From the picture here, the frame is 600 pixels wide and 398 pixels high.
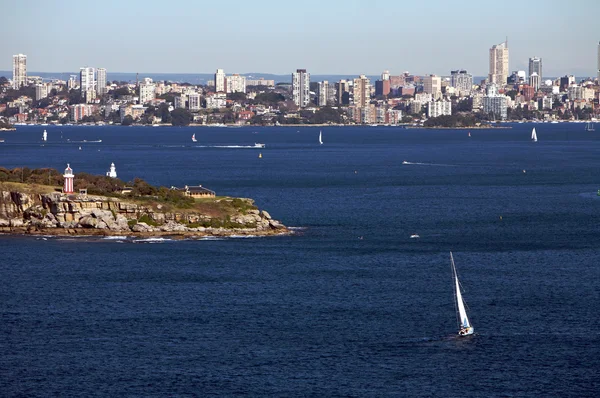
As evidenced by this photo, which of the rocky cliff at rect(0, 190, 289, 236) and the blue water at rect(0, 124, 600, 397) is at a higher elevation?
the rocky cliff at rect(0, 190, 289, 236)

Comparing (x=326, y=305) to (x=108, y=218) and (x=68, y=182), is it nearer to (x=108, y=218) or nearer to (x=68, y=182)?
(x=108, y=218)

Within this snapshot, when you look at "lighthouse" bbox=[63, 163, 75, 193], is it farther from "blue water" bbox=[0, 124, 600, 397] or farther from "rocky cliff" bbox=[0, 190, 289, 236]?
"blue water" bbox=[0, 124, 600, 397]

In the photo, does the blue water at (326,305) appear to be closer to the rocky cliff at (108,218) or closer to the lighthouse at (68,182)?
the rocky cliff at (108,218)

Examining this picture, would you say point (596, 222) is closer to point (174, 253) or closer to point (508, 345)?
point (174, 253)

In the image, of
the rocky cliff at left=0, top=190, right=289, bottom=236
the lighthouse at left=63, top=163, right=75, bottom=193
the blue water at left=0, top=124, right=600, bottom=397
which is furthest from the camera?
the lighthouse at left=63, top=163, right=75, bottom=193

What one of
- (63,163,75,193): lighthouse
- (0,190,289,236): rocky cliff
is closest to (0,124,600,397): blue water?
(0,190,289,236): rocky cliff

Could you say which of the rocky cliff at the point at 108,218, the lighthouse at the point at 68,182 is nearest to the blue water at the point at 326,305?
the rocky cliff at the point at 108,218

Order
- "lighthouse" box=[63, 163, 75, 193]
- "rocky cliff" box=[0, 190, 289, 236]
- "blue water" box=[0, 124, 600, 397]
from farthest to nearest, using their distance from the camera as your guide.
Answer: "lighthouse" box=[63, 163, 75, 193] < "rocky cliff" box=[0, 190, 289, 236] < "blue water" box=[0, 124, 600, 397]

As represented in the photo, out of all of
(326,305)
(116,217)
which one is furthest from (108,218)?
(326,305)
